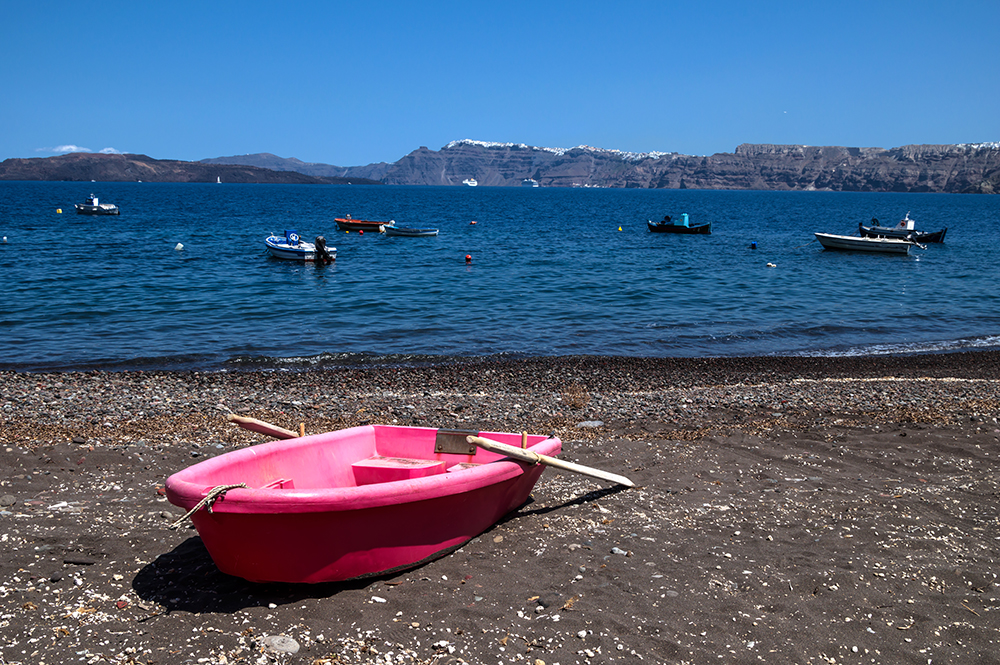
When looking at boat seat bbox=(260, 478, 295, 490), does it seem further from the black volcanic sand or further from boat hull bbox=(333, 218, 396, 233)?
boat hull bbox=(333, 218, 396, 233)

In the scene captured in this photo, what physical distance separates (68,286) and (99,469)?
21.0 metres

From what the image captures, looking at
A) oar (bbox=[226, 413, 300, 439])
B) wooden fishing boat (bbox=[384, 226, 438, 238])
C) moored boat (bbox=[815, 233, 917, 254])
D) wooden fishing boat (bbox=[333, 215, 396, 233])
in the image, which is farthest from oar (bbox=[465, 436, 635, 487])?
wooden fishing boat (bbox=[333, 215, 396, 233])

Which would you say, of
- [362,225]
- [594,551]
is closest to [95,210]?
[362,225]

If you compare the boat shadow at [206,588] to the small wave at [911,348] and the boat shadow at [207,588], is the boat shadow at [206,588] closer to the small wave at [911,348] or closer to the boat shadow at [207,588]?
the boat shadow at [207,588]

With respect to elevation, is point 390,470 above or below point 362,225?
below

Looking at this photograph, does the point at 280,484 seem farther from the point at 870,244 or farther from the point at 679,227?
the point at 679,227

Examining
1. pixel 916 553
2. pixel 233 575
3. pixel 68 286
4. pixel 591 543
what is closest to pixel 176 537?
pixel 233 575

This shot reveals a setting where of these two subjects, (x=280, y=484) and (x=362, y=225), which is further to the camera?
(x=362, y=225)

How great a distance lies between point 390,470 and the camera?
733 cm

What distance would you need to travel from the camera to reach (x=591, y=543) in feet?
22.1

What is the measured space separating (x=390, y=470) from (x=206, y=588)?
208 cm

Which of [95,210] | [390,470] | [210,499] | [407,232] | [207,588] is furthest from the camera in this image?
[95,210]

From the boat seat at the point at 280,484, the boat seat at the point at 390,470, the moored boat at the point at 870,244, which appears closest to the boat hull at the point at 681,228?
the moored boat at the point at 870,244

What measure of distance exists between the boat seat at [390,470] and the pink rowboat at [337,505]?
12mm
